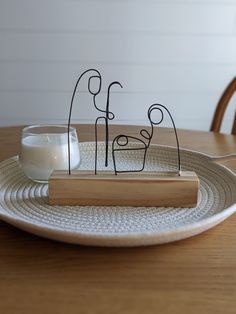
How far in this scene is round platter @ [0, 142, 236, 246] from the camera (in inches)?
24.5

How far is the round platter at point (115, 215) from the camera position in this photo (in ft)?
2.05

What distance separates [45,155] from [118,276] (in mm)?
348

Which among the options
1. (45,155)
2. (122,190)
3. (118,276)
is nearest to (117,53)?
(45,155)

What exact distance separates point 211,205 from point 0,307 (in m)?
0.41

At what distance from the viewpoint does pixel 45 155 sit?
0.86m

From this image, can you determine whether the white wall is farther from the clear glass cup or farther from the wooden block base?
the wooden block base

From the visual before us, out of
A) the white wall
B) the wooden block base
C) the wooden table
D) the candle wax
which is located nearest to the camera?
the wooden table

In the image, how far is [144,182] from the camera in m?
0.75

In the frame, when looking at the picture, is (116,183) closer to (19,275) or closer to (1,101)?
(19,275)

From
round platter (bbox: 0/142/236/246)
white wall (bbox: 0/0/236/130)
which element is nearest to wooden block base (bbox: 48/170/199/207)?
round platter (bbox: 0/142/236/246)

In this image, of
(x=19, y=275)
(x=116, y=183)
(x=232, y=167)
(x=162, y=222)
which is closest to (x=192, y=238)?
(x=162, y=222)

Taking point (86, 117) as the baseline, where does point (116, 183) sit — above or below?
above

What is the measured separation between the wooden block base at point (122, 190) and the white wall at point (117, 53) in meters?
1.61

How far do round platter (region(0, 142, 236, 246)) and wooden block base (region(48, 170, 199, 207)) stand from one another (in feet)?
0.04
